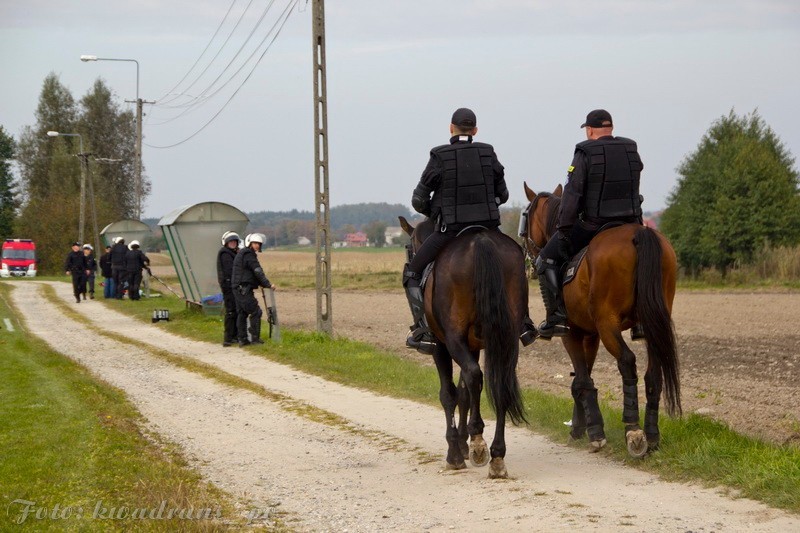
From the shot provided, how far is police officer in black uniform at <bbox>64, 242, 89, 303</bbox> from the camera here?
39281mm

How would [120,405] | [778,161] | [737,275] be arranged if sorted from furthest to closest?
[778,161]
[737,275]
[120,405]

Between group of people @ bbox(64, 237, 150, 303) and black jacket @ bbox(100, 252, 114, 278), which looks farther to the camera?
black jacket @ bbox(100, 252, 114, 278)

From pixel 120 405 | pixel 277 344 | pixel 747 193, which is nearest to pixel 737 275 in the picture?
pixel 747 193

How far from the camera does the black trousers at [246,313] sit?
2077cm

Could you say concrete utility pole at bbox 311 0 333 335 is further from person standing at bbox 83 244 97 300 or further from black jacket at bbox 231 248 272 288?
person standing at bbox 83 244 97 300

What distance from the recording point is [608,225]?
30.2ft

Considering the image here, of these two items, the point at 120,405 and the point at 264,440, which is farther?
the point at 120,405

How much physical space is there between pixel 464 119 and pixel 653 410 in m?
2.65

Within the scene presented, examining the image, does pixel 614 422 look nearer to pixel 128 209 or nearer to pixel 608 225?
pixel 608 225

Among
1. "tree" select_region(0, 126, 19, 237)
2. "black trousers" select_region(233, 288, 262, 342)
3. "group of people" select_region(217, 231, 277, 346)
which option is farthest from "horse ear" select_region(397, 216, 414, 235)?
"tree" select_region(0, 126, 19, 237)

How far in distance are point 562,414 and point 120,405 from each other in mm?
5184

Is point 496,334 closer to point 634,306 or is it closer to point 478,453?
point 478,453

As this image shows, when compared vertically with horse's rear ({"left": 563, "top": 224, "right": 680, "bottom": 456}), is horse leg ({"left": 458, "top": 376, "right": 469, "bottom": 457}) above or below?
below

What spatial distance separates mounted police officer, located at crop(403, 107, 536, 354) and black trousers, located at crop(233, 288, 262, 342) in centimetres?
1213
